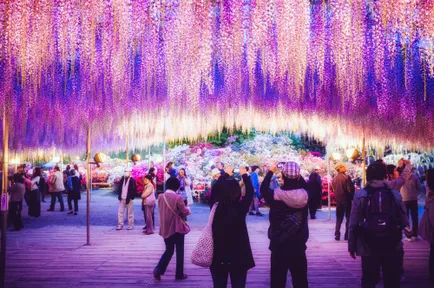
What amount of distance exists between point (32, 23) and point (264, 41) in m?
2.60

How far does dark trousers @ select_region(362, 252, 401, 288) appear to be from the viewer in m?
2.90

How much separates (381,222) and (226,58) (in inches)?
114

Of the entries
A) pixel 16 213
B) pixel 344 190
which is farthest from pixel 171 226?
pixel 16 213

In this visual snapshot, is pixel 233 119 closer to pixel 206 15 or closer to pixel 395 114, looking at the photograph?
pixel 395 114

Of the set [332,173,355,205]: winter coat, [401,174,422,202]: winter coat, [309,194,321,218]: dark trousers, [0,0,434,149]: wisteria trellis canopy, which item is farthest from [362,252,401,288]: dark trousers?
[309,194,321,218]: dark trousers

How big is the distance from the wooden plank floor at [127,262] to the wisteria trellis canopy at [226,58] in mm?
2005

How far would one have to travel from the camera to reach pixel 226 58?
5117 mm

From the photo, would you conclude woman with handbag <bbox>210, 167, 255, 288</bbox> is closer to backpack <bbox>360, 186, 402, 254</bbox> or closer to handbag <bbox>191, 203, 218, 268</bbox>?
handbag <bbox>191, 203, 218, 268</bbox>

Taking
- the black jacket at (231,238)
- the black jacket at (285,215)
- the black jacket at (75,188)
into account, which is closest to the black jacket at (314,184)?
the black jacket at (75,188)

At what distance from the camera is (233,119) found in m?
9.52

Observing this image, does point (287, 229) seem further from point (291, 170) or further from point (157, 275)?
point (157, 275)

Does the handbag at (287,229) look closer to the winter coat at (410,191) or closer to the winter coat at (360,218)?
the winter coat at (360,218)

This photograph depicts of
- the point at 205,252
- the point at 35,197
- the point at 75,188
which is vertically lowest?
the point at 35,197

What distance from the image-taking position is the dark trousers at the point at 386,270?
290 centimetres
